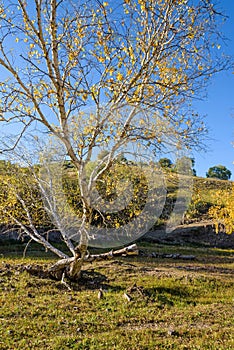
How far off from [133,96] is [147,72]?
0.82 meters

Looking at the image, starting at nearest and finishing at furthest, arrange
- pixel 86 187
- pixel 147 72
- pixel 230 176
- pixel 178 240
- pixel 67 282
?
pixel 147 72, pixel 86 187, pixel 67 282, pixel 178 240, pixel 230 176

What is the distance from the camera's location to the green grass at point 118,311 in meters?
5.77

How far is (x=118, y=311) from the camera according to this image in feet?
24.6

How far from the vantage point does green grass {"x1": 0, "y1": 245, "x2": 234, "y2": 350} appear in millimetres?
5773

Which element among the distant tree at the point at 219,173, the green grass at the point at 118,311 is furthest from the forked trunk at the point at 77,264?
the distant tree at the point at 219,173

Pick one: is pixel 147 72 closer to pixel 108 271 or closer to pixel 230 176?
pixel 108 271

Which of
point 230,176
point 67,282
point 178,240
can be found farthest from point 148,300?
point 230,176

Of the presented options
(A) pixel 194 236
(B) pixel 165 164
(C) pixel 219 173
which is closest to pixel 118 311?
(B) pixel 165 164

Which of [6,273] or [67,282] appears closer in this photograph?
[67,282]

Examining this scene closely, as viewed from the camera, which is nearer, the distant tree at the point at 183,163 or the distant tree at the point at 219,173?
the distant tree at the point at 183,163

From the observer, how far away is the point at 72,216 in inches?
439

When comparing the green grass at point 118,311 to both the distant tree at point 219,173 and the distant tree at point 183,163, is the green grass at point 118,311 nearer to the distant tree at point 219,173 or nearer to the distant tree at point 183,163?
the distant tree at point 183,163

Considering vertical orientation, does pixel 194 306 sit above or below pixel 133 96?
below

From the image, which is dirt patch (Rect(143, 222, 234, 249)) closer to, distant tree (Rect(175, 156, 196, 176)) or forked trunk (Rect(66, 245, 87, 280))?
forked trunk (Rect(66, 245, 87, 280))
